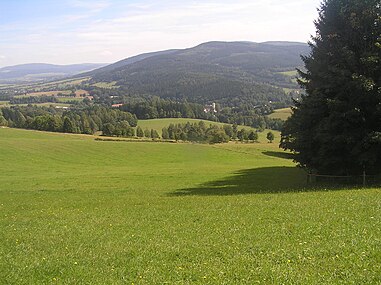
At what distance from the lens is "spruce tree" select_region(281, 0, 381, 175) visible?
28.1 meters

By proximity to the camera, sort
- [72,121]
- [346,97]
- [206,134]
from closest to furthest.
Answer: [346,97] < [206,134] < [72,121]

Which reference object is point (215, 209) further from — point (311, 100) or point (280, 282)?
point (311, 100)

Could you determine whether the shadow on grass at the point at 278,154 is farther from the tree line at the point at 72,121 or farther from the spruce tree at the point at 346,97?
the tree line at the point at 72,121

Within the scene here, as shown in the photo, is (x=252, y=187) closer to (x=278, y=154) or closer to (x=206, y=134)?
(x=278, y=154)

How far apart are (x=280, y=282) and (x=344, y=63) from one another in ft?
81.0

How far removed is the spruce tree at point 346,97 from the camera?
2812 centimetres

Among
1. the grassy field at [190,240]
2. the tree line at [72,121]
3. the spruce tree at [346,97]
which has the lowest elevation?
the tree line at [72,121]

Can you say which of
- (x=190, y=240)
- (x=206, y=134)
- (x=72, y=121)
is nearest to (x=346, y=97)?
(x=190, y=240)

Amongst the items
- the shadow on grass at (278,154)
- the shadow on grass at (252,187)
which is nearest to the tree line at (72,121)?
the shadow on grass at (278,154)

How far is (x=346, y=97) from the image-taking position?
29.4 m

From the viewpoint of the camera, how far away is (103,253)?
42.9 ft

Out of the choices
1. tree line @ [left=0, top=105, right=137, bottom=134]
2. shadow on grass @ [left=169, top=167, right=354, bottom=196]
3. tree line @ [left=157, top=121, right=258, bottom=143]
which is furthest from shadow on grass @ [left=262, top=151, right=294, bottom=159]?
tree line @ [left=0, top=105, right=137, bottom=134]

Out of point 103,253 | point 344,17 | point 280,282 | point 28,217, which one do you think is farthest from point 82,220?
point 344,17

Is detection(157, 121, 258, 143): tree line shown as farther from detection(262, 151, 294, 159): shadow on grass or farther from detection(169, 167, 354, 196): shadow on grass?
detection(169, 167, 354, 196): shadow on grass
